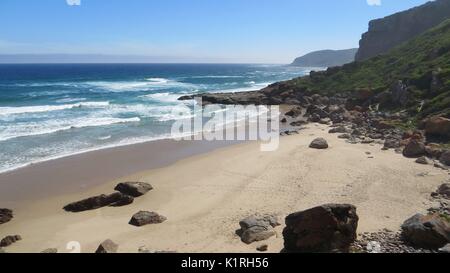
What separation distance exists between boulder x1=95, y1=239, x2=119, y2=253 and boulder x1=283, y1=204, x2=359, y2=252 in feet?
15.8

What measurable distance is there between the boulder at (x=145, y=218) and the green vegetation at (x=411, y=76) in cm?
2063

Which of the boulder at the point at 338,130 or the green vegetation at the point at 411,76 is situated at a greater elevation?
the green vegetation at the point at 411,76

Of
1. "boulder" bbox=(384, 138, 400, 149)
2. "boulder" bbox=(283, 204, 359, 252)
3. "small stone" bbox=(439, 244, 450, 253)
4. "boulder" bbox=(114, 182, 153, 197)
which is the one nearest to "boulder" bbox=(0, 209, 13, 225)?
"boulder" bbox=(114, 182, 153, 197)

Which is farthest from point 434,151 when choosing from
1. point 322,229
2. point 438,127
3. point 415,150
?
point 322,229

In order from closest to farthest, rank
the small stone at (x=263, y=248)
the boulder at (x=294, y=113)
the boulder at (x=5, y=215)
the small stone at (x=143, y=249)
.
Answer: the small stone at (x=263, y=248) → the small stone at (x=143, y=249) → the boulder at (x=5, y=215) → the boulder at (x=294, y=113)

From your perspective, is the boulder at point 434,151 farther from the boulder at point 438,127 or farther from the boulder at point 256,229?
the boulder at point 256,229

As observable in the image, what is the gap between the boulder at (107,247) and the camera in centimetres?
1131

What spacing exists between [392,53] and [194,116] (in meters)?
32.4

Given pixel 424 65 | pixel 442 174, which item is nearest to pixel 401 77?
pixel 424 65

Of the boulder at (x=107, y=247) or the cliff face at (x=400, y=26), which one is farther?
the cliff face at (x=400, y=26)

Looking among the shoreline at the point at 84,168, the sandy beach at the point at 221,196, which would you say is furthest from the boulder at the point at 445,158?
the shoreline at the point at 84,168

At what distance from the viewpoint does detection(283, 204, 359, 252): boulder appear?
10367 mm

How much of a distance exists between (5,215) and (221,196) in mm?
7813

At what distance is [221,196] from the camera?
16.2 m
